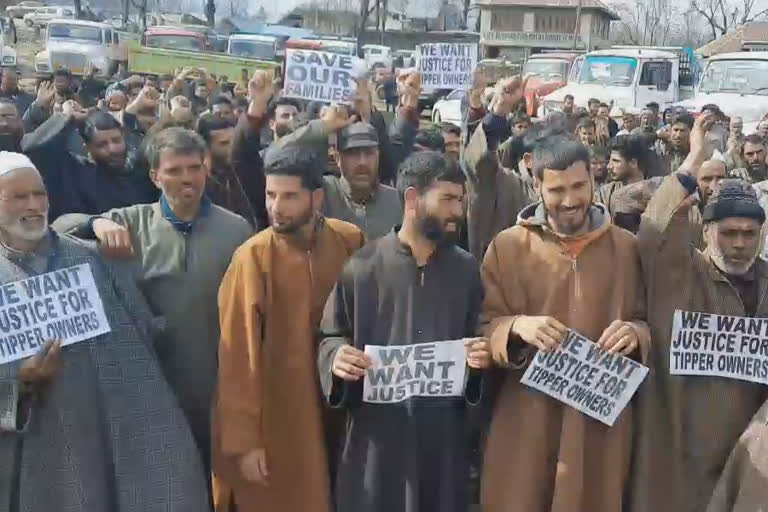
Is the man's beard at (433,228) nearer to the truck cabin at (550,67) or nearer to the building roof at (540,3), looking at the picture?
the truck cabin at (550,67)

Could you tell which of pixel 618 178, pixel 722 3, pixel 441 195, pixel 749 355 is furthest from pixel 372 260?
pixel 722 3

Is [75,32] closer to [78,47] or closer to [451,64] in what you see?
[78,47]

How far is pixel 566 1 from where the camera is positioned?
58750mm

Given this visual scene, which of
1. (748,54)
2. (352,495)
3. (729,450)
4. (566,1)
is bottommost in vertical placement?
(352,495)

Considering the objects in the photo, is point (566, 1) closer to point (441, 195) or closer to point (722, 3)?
point (722, 3)

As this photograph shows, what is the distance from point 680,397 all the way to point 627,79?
16907mm

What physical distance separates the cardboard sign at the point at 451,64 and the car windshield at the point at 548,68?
15343mm

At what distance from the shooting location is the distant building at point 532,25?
56.0 metres

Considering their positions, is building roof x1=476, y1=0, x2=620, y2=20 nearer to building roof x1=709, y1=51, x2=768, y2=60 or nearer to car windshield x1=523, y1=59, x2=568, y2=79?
car windshield x1=523, y1=59, x2=568, y2=79

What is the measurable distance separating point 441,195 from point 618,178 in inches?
123

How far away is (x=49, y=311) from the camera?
317cm

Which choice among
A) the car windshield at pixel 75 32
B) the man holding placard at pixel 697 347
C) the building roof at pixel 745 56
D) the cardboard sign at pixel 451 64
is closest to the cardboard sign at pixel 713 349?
the man holding placard at pixel 697 347

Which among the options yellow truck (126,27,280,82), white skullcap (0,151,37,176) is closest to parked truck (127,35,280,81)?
yellow truck (126,27,280,82)

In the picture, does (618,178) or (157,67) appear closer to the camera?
(618,178)
